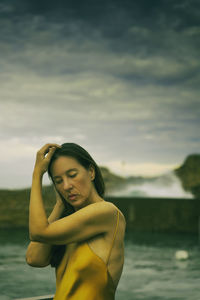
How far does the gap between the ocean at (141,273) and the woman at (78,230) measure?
5.16 metres

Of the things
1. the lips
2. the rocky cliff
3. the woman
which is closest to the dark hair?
the woman

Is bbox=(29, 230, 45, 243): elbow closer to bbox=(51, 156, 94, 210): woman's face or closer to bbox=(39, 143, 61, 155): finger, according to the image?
bbox=(51, 156, 94, 210): woman's face

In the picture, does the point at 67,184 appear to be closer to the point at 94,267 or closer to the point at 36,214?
the point at 36,214

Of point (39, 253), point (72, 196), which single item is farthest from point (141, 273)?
point (72, 196)

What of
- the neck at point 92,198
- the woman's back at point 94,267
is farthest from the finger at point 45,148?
the woman's back at point 94,267

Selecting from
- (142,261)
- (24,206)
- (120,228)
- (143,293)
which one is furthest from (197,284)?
(24,206)

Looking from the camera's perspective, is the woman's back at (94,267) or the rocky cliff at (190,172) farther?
the rocky cliff at (190,172)

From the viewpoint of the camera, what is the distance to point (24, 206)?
1452 cm

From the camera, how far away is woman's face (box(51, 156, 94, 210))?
164cm

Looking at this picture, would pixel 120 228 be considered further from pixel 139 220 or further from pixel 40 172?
pixel 139 220

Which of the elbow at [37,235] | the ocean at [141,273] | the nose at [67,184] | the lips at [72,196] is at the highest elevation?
the nose at [67,184]

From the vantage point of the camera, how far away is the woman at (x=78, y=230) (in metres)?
1.51

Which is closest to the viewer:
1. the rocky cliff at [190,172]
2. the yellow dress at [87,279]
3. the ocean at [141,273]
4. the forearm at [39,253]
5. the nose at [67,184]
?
the yellow dress at [87,279]

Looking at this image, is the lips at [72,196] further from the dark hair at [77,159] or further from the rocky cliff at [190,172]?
the rocky cliff at [190,172]
